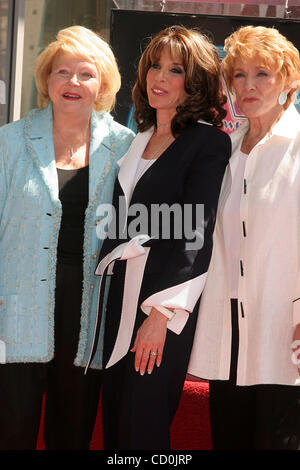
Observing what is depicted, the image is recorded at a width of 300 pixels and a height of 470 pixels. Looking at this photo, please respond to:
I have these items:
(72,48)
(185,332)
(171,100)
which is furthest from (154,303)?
(72,48)

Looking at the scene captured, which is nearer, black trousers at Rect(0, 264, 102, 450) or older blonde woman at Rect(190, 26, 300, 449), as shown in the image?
older blonde woman at Rect(190, 26, 300, 449)

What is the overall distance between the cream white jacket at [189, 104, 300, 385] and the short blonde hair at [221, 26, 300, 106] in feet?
0.75

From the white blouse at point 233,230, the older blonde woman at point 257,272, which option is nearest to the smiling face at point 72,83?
the older blonde woman at point 257,272

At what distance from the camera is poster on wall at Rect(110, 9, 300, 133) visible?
3.91 meters

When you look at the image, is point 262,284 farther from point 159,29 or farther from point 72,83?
point 159,29

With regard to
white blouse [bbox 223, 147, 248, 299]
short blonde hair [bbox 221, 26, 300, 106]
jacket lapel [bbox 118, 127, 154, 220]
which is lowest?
white blouse [bbox 223, 147, 248, 299]

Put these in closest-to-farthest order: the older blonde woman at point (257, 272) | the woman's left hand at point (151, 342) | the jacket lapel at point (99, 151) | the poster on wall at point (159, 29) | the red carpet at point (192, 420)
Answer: the woman's left hand at point (151, 342), the older blonde woman at point (257, 272), the jacket lapel at point (99, 151), the red carpet at point (192, 420), the poster on wall at point (159, 29)

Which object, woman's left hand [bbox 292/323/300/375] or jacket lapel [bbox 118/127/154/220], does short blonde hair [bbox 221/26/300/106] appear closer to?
jacket lapel [bbox 118/127/154/220]

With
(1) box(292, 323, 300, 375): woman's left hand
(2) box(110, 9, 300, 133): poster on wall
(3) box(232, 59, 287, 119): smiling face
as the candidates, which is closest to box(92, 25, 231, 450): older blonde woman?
(3) box(232, 59, 287, 119): smiling face

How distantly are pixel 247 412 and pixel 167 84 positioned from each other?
3.85 feet

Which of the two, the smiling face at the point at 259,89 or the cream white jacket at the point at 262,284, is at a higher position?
the smiling face at the point at 259,89

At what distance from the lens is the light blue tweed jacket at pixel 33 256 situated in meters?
2.38

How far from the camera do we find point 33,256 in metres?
2.38

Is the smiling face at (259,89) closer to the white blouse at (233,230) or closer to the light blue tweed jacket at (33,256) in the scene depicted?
the white blouse at (233,230)
